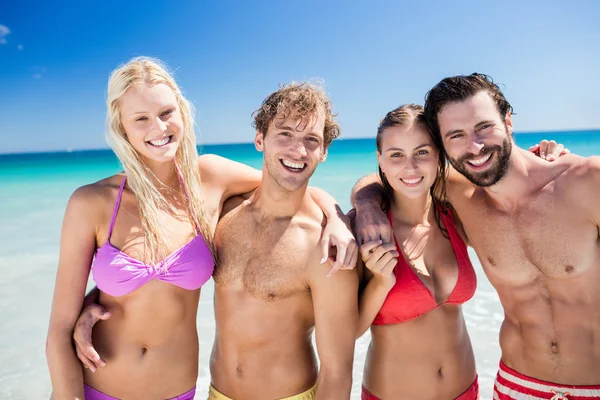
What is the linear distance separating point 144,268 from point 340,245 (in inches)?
42.6

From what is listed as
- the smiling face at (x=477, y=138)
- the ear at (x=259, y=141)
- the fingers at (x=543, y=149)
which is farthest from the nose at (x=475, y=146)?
the ear at (x=259, y=141)

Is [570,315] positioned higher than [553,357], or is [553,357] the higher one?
[570,315]

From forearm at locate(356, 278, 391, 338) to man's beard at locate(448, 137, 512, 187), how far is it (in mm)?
844

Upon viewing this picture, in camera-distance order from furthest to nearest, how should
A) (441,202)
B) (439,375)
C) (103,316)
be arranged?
(441,202), (439,375), (103,316)

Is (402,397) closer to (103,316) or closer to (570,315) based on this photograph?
(570,315)

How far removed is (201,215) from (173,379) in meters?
0.97

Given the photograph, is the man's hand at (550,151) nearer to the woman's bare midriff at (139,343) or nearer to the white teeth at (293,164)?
the white teeth at (293,164)

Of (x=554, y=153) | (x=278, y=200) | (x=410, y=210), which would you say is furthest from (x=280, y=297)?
(x=554, y=153)

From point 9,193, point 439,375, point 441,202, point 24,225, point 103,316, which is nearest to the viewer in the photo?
point 103,316

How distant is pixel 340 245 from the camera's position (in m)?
2.47

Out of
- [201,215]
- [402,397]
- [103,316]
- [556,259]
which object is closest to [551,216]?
[556,259]

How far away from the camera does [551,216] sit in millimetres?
2635

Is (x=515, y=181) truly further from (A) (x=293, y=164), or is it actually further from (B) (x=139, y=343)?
(B) (x=139, y=343)

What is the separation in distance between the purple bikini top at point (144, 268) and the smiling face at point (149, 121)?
0.26 m
